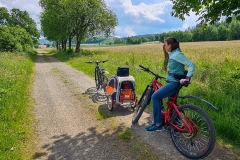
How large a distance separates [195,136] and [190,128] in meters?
0.31

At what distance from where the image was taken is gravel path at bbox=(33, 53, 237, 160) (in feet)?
13.2

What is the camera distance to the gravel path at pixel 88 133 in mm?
4020

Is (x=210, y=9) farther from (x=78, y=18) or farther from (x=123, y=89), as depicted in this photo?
(x=78, y=18)

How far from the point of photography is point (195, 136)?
3912 millimetres

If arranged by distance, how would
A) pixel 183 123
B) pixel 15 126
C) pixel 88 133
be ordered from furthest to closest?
pixel 15 126 < pixel 88 133 < pixel 183 123

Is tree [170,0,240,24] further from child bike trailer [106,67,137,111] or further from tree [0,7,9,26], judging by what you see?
Result: tree [0,7,9,26]

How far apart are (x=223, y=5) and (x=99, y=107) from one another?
568cm

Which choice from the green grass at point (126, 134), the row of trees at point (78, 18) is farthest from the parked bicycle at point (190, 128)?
the row of trees at point (78, 18)

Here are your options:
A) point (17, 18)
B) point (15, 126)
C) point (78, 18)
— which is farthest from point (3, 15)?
point (15, 126)

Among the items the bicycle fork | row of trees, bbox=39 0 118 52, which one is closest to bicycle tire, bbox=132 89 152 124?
the bicycle fork

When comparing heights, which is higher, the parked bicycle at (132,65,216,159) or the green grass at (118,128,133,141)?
the parked bicycle at (132,65,216,159)

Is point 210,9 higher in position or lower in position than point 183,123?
higher

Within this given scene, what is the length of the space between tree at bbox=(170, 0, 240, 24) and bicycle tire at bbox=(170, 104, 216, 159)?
4554 mm

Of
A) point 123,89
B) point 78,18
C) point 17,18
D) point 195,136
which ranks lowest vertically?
point 195,136
